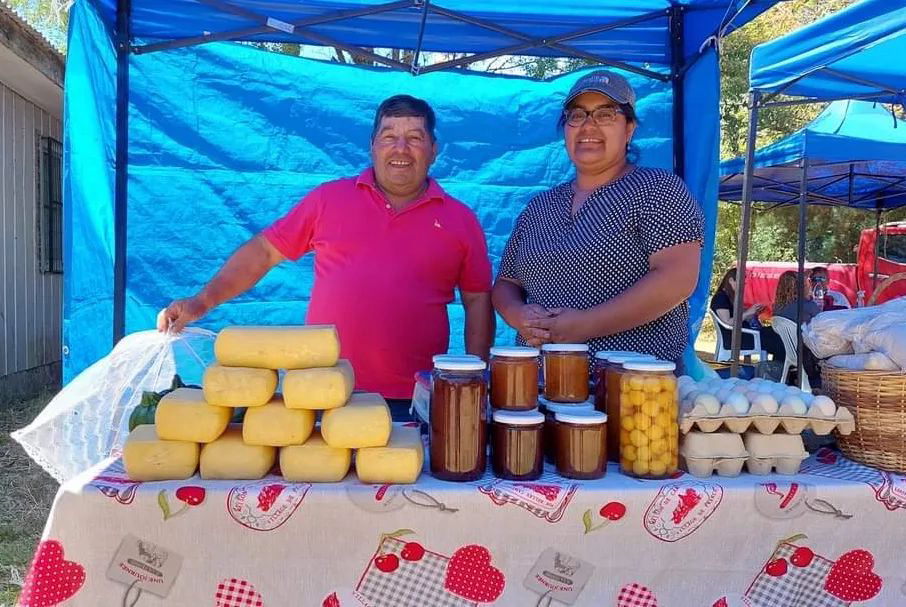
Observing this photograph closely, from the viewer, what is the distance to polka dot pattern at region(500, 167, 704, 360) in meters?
1.93

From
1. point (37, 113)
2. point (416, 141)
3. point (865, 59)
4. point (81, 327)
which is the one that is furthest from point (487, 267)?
point (37, 113)

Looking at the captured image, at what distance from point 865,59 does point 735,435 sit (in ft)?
13.2

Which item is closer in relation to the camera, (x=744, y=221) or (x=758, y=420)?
(x=758, y=420)

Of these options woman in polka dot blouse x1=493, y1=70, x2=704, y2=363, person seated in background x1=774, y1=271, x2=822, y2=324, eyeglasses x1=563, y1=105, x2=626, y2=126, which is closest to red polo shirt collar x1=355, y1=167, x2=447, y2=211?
woman in polka dot blouse x1=493, y1=70, x2=704, y2=363

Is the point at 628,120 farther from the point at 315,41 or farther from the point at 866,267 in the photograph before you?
the point at 866,267

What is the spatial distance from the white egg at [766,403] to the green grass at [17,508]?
278 cm

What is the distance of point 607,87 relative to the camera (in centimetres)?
198

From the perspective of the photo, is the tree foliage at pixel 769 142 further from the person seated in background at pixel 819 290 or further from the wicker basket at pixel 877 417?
the wicker basket at pixel 877 417

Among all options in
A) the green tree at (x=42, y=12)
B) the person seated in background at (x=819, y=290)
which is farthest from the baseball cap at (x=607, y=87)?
the green tree at (x=42, y=12)

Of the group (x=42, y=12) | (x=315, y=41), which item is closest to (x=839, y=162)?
(x=315, y=41)

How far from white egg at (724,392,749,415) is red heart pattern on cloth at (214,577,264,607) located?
3.30ft

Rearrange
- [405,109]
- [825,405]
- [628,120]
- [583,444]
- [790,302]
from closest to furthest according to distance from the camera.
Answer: [583,444] → [825,405] → [628,120] → [405,109] → [790,302]

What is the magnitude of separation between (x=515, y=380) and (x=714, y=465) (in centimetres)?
44

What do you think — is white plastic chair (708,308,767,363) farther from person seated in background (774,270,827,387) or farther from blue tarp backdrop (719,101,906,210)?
blue tarp backdrop (719,101,906,210)
